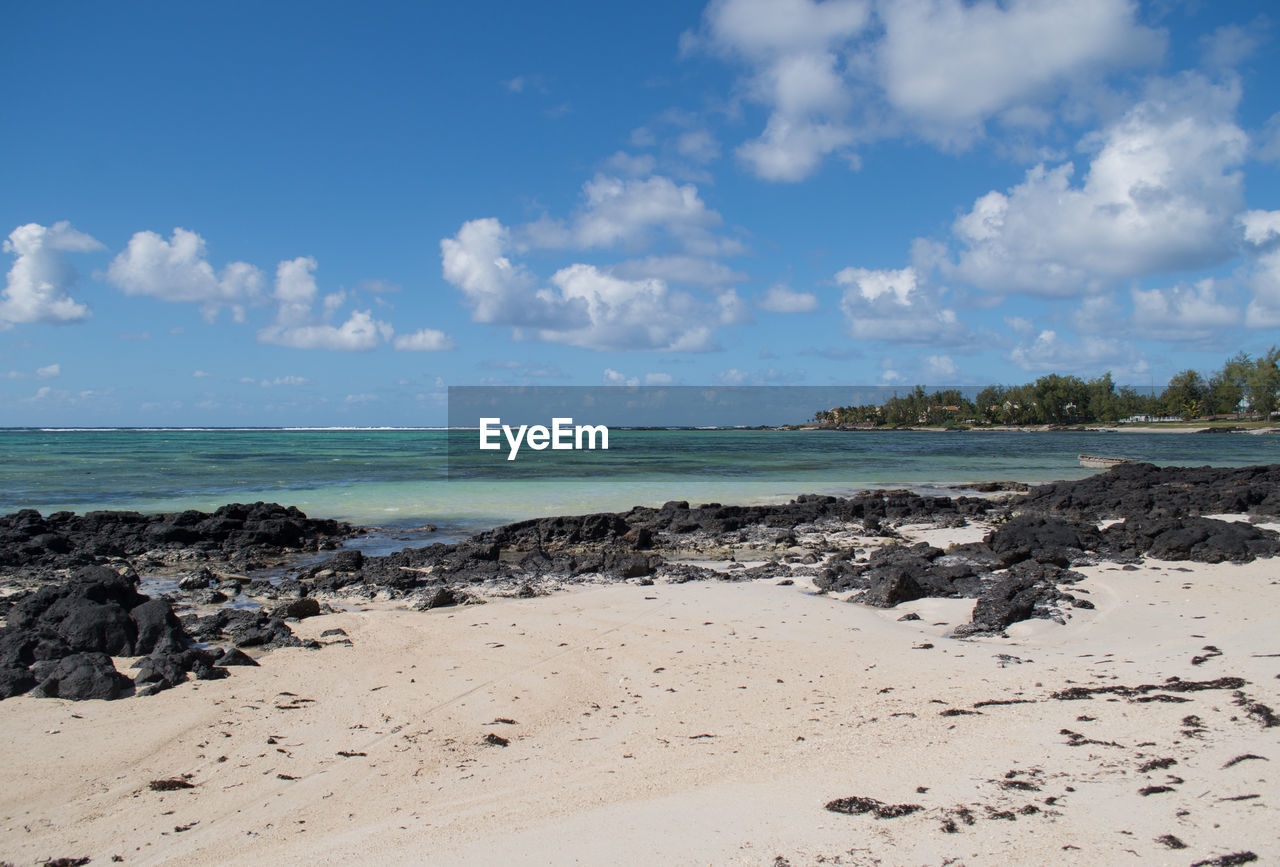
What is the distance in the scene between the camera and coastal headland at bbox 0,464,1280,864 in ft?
11.8

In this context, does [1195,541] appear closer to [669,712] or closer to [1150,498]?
[1150,498]

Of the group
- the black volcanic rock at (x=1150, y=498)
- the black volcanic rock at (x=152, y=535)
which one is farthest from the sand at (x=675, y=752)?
the black volcanic rock at (x=1150, y=498)

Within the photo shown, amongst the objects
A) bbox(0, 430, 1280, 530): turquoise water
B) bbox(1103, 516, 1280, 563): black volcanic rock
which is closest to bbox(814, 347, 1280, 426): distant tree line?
bbox(0, 430, 1280, 530): turquoise water

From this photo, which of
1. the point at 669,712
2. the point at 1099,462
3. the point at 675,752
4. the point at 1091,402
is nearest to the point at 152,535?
the point at 669,712

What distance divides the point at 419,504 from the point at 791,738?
19521 mm

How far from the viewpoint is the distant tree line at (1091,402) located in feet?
386

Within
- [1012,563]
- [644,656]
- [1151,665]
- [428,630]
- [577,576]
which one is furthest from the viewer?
[577,576]

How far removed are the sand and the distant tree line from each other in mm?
142542

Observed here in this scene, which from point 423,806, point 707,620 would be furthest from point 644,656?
point 423,806

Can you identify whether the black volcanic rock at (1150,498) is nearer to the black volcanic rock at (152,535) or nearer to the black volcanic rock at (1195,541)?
the black volcanic rock at (1195,541)

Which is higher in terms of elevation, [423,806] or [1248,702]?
[1248,702]

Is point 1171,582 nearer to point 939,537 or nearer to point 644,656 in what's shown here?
point 939,537

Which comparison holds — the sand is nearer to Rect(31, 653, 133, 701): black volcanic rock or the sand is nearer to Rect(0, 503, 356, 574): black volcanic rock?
Rect(31, 653, 133, 701): black volcanic rock

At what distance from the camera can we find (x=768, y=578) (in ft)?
35.8
